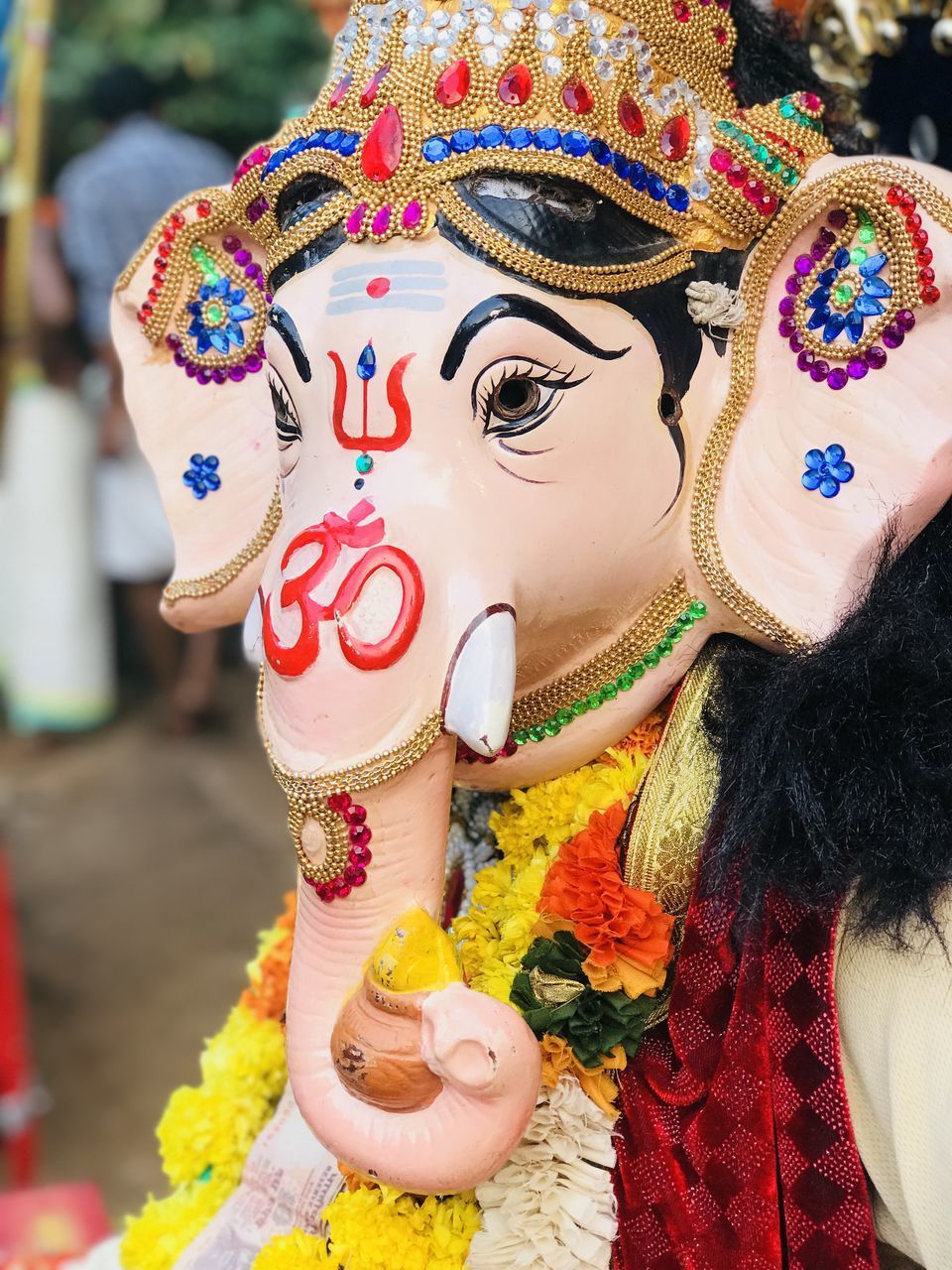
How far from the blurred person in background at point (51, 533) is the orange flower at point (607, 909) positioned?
351cm

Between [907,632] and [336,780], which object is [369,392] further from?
[907,632]

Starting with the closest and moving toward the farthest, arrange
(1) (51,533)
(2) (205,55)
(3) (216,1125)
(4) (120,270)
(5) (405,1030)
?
(5) (405,1030)
(3) (216,1125)
(4) (120,270)
(1) (51,533)
(2) (205,55)

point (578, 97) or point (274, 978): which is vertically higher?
point (578, 97)

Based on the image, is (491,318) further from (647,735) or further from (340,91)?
(647,735)

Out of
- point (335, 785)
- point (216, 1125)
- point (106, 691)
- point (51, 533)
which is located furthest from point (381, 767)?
point (106, 691)

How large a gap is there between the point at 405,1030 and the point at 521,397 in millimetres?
423

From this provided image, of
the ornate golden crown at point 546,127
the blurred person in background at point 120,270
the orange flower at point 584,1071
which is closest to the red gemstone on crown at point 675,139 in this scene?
the ornate golden crown at point 546,127

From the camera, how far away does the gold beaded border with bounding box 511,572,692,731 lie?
3.59 ft

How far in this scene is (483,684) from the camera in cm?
95

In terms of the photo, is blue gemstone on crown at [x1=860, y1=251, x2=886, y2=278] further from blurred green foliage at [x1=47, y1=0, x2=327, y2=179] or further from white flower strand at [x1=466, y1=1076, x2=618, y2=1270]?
blurred green foliage at [x1=47, y1=0, x2=327, y2=179]

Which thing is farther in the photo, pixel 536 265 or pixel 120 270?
pixel 120 270

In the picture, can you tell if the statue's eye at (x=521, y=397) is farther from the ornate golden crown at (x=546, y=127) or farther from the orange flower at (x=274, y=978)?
the orange flower at (x=274, y=978)

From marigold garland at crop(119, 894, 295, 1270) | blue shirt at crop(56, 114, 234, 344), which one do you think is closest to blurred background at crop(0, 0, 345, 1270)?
blue shirt at crop(56, 114, 234, 344)

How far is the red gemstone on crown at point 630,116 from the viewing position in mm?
1009
